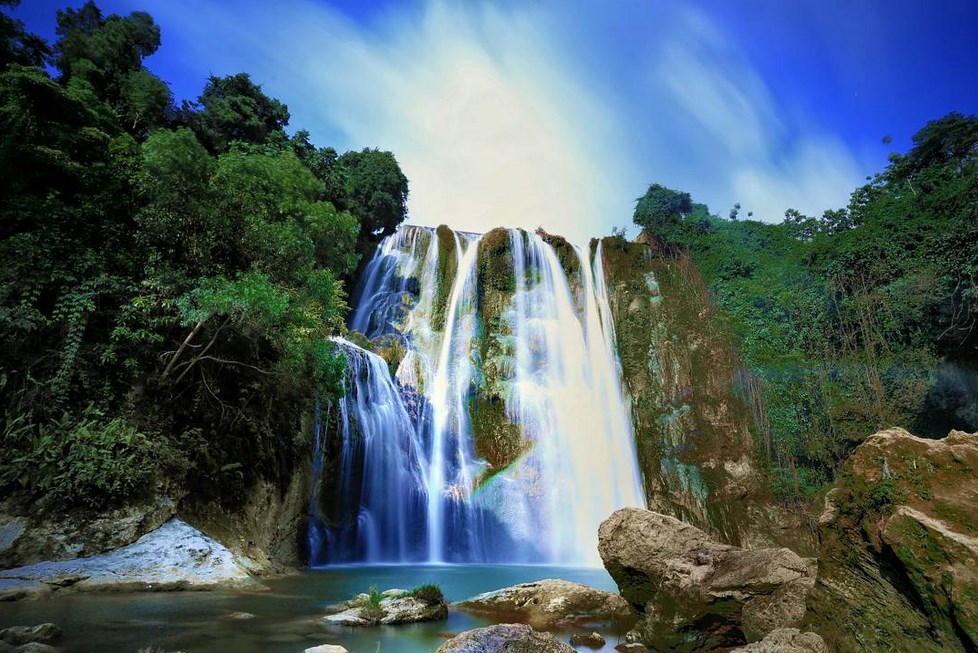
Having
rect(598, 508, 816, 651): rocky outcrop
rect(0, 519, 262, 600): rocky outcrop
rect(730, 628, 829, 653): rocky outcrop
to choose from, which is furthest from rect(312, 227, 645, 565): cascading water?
rect(730, 628, 829, 653): rocky outcrop

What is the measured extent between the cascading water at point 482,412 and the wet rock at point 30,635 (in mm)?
10122

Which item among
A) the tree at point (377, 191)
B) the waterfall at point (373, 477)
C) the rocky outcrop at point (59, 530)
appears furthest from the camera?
the tree at point (377, 191)

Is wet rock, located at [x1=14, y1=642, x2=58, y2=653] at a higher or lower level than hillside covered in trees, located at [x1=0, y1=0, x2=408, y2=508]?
lower

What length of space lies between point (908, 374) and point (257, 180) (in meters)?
23.9

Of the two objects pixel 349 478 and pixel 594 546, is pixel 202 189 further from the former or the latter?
pixel 594 546

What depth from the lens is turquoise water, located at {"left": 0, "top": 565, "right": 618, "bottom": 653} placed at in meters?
5.30

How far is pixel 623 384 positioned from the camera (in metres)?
24.6

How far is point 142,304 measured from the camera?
976 centimetres

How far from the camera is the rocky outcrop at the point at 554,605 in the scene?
758cm

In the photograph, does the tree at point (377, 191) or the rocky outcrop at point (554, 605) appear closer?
the rocky outcrop at point (554, 605)

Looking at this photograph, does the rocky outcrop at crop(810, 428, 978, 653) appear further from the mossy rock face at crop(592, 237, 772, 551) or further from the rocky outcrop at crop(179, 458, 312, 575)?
the mossy rock face at crop(592, 237, 772, 551)

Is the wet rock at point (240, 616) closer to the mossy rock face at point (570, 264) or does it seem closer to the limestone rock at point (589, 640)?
the limestone rock at point (589, 640)

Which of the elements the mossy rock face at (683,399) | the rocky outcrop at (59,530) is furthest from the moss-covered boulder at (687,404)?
the rocky outcrop at (59,530)

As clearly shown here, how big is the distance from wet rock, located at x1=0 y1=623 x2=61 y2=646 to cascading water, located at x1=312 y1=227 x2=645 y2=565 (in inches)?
399
